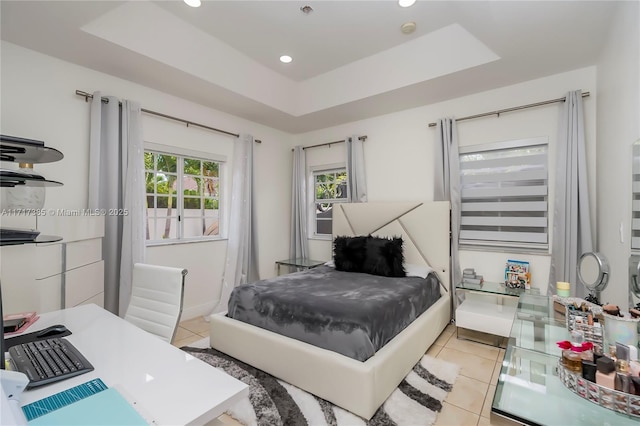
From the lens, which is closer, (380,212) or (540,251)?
(540,251)

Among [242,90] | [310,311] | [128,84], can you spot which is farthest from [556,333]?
[128,84]

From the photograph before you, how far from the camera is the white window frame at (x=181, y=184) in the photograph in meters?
3.48

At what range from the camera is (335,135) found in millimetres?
4672

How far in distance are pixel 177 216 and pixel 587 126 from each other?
178 inches

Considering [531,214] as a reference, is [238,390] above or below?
below

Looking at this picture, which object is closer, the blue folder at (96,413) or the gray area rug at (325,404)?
the blue folder at (96,413)

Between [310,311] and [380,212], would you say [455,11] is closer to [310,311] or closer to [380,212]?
[380,212]

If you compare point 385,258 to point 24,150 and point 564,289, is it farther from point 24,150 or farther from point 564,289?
point 24,150

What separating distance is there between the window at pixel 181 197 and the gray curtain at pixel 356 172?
186 cm

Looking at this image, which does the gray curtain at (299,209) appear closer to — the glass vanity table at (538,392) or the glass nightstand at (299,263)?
the glass nightstand at (299,263)

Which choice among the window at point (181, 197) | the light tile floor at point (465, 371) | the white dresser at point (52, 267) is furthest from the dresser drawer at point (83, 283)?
the light tile floor at point (465, 371)

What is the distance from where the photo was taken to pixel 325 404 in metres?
2.00

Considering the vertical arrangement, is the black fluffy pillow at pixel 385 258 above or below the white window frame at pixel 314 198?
below

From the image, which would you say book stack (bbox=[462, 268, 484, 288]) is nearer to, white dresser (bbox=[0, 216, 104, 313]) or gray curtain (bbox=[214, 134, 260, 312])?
gray curtain (bbox=[214, 134, 260, 312])
